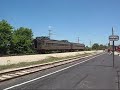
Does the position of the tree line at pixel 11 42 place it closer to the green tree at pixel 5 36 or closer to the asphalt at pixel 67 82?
the green tree at pixel 5 36

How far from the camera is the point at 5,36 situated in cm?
5781

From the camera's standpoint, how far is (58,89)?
1177cm

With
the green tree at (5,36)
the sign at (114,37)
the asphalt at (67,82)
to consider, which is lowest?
the asphalt at (67,82)

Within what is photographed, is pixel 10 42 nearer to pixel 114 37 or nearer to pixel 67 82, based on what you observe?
pixel 114 37

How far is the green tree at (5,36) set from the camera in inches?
2188

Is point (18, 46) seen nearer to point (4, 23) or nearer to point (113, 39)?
point (4, 23)

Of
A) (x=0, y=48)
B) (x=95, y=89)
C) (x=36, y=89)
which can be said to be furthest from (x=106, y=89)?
(x=0, y=48)

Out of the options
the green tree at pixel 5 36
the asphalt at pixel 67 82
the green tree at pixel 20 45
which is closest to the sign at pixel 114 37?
the asphalt at pixel 67 82

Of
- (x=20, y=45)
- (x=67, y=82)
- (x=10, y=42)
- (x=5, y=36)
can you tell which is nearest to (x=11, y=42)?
(x=10, y=42)

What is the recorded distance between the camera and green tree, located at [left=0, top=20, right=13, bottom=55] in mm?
55581

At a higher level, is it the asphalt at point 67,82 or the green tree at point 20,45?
the green tree at point 20,45

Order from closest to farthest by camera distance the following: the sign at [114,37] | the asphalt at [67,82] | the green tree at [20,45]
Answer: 1. the asphalt at [67,82]
2. the sign at [114,37]
3. the green tree at [20,45]

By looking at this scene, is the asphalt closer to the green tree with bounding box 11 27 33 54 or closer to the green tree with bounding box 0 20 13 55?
the green tree with bounding box 0 20 13 55

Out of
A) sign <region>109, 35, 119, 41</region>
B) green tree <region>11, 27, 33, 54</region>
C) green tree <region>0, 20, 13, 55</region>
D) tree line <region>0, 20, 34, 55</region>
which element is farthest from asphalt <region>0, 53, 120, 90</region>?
green tree <region>11, 27, 33, 54</region>
